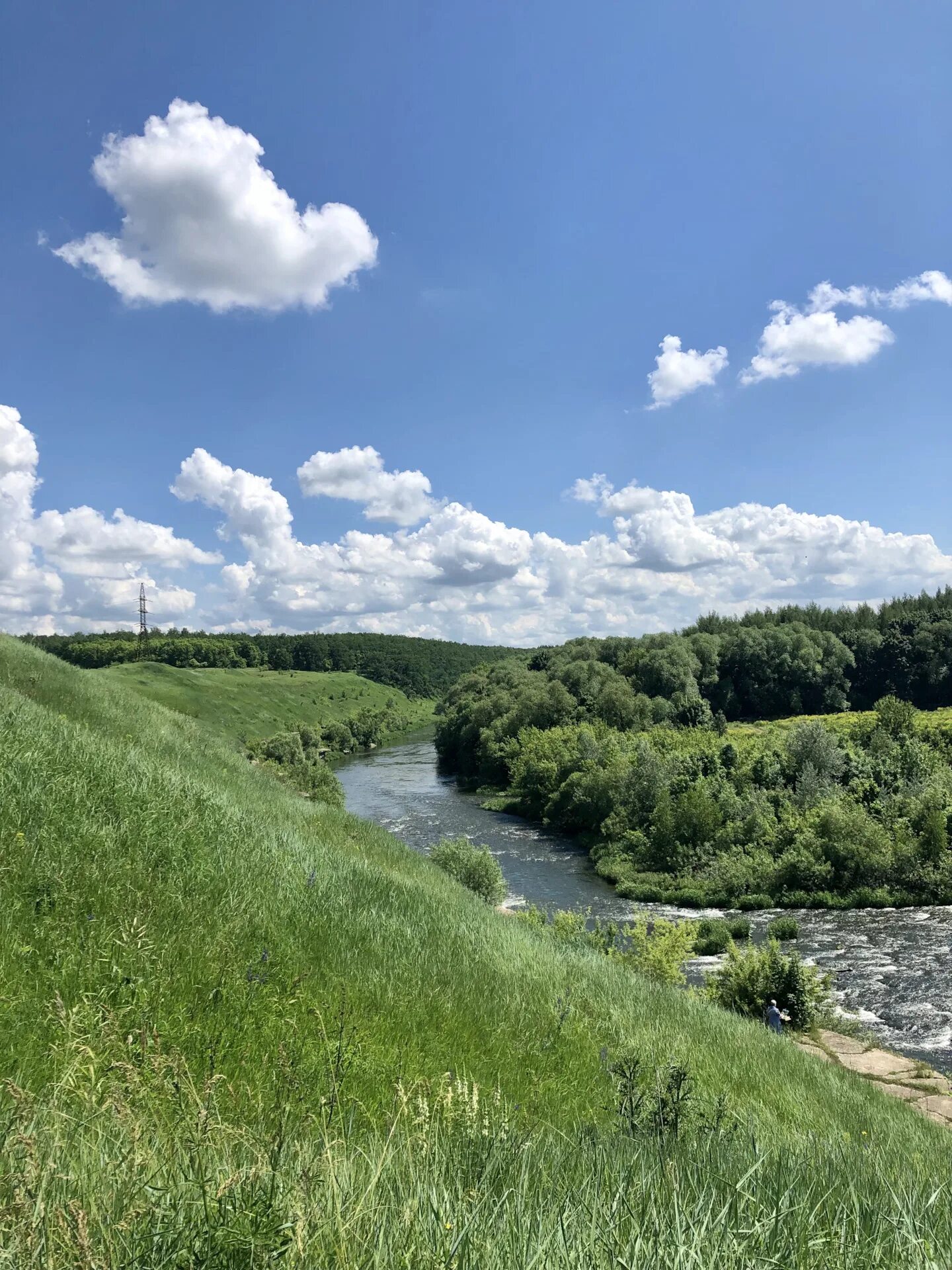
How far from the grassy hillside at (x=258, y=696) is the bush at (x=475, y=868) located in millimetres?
57776

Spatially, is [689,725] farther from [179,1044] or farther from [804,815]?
[179,1044]

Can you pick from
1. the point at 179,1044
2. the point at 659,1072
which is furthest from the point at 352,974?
the point at 659,1072

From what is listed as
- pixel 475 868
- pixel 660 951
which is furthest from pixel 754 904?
pixel 660 951

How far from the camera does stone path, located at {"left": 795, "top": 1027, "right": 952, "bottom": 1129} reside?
35.5 feet

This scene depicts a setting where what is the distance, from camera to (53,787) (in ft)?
21.0

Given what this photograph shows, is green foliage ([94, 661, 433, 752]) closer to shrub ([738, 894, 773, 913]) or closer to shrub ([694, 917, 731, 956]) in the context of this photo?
shrub ([738, 894, 773, 913])

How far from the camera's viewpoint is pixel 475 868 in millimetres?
27609

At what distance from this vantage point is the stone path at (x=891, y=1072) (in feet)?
35.5

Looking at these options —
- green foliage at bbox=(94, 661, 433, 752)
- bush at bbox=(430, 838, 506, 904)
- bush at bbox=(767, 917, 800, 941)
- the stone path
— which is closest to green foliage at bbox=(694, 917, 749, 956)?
bush at bbox=(767, 917, 800, 941)

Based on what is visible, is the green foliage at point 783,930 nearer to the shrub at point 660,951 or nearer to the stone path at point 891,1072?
the shrub at point 660,951

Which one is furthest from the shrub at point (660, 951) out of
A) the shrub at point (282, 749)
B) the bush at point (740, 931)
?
the shrub at point (282, 749)

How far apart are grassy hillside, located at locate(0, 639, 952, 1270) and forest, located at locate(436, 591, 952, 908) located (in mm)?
30952

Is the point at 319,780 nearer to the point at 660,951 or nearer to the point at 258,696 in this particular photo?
the point at 660,951

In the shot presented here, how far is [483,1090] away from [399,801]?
2333 inches
